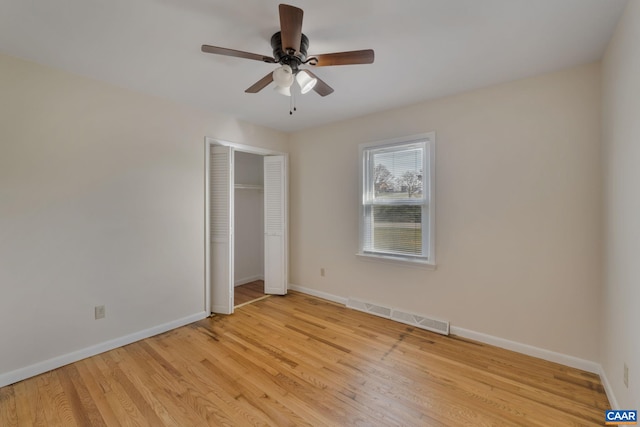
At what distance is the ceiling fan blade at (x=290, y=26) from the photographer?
4.34ft

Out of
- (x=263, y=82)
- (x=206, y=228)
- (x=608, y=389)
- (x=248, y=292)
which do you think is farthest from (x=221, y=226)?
(x=608, y=389)

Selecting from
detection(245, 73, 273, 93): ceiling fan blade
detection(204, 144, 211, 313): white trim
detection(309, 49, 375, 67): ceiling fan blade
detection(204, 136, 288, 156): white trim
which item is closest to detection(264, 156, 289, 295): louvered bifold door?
detection(204, 136, 288, 156): white trim

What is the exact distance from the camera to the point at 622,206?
1.64 m

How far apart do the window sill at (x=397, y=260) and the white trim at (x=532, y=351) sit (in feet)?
2.23

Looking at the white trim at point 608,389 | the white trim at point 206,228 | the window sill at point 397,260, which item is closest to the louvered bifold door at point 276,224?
the white trim at point 206,228

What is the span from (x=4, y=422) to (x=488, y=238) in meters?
3.93

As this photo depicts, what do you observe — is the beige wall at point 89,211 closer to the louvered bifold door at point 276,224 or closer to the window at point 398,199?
the louvered bifold door at point 276,224

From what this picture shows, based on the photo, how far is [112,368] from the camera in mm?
2242

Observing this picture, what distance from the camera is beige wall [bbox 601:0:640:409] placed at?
1.42 meters

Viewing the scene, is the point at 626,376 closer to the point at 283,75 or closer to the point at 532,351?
the point at 532,351

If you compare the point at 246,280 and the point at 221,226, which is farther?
the point at 246,280

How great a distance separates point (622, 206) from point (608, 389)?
1.33m

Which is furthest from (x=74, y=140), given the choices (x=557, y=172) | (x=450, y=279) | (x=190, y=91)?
(x=557, y=172)

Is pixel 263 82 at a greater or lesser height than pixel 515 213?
greater
